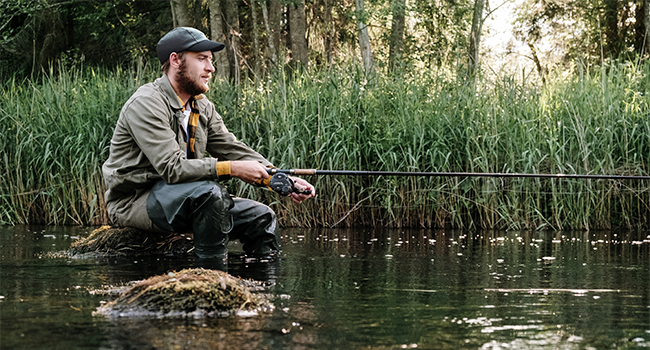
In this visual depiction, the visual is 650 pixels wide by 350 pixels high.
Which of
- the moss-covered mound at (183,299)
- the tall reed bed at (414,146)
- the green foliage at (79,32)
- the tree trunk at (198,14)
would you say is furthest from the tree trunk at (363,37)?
the moss-covered mound at (183,299)

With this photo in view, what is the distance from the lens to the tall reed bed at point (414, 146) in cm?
721

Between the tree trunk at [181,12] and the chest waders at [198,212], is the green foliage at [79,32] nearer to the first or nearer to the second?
the tree trunk at [181,12]

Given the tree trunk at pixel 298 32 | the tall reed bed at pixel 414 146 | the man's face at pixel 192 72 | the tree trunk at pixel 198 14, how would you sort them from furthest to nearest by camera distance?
the tree trunk at pixel 198 14 → the tree trunk at pixel 298 32 → the tall reed bed at pixel 414 146 → the man's face at pixel 192 72

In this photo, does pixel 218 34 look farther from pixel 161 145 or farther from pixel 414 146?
pixel 161 145

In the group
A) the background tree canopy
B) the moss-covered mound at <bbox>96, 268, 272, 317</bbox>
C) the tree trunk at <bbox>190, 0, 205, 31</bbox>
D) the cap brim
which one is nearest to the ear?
the cap brim

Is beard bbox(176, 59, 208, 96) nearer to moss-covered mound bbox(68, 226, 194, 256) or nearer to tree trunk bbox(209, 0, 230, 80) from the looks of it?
moss-covered mound bbox(68, 226, 194, 256)

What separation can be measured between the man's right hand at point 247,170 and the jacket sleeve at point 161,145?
0.39 feet

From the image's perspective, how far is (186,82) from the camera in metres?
4.66

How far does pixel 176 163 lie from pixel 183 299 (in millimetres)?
1617

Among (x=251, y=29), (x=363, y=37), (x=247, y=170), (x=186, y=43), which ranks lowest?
(x=247, y=170)

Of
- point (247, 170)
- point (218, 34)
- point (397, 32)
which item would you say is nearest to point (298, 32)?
point (218, 34)

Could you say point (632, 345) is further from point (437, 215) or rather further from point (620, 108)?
point (620, 108)

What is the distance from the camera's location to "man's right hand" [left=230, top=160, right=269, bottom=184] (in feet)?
14.7

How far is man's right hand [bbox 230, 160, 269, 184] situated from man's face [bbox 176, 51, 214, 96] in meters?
0.56
